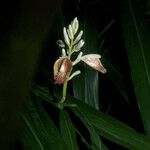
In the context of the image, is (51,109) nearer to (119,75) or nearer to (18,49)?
(119,75)

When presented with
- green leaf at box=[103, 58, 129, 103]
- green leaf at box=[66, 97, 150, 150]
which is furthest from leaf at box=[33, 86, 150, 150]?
green leaf at box=[103, 58, 129, 103]

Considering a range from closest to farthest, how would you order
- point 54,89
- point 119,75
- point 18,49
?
point 18,49 → point 54,89 → point 119,75

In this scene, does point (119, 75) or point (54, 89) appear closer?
point (54, 89)

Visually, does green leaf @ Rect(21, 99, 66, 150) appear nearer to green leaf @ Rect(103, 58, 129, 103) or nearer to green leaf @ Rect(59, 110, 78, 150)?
green leaf @ Rect(59, 110, 78, 150)

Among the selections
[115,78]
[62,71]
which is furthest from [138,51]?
[62,71]

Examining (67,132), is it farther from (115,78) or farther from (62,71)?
(115,78)

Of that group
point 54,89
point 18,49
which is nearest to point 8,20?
point 18,49

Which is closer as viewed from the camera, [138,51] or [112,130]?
[112,130]
